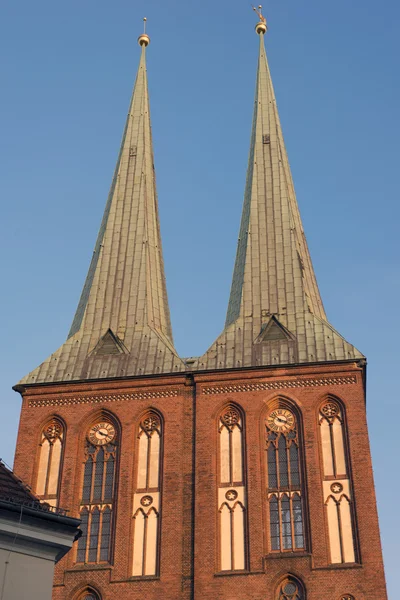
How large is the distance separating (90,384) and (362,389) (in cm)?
766

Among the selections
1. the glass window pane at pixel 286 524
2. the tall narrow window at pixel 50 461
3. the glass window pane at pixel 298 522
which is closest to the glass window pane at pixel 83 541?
the tall narrow window at pixel 50 461

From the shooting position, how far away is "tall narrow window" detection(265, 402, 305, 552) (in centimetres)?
2667

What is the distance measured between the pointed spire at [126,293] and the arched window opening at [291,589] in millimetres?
6991

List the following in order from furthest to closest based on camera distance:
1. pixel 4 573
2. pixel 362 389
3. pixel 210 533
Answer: pixel 362 389, pixel 210 533, pixel 4 573

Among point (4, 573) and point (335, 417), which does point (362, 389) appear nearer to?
point (335, 417)

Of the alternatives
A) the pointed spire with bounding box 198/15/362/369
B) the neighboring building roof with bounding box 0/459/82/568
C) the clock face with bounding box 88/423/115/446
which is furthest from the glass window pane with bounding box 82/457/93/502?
the neighboring building roof with bounding box 0/459/82/568

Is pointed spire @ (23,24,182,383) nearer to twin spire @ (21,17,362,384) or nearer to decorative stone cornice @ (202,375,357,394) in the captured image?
twin spire @ (21,17,362,384)

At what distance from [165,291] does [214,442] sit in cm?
712

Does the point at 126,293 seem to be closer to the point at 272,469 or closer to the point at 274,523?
the point at 272,469

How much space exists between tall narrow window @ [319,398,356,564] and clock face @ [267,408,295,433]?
81 cm

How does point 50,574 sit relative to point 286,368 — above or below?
below

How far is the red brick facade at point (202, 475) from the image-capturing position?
25.9m

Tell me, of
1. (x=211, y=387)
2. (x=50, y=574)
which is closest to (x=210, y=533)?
(x=211, y=387)

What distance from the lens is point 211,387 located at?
2948 cm
